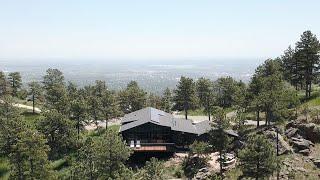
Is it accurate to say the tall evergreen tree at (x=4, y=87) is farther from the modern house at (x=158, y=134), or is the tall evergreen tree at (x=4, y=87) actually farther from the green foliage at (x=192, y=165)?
the green foliage at (x=192, y=165)

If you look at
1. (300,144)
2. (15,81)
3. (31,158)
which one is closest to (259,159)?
(300,144)

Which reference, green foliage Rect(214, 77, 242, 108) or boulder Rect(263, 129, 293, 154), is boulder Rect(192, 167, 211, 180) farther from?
green foliage Rect(214, 77, 242, 108)

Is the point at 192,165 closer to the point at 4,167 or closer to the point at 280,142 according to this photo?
the point at 280,142

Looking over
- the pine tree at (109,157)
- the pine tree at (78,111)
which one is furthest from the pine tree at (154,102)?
the pine tree at (109,157)

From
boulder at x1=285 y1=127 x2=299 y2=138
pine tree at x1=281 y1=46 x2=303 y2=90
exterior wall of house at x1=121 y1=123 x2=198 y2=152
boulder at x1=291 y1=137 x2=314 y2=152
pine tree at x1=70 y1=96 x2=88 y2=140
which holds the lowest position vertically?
exterior wall of house at x1=121 y1=123 x2=198 y2=152

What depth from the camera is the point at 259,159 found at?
45.4 meters

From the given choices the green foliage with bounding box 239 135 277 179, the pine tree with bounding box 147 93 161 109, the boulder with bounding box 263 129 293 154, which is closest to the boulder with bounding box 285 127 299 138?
the boulder with bounding box 263 129 293 154

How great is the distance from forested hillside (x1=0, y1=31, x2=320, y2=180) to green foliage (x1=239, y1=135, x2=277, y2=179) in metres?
0.11

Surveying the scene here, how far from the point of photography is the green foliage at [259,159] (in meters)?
45.1

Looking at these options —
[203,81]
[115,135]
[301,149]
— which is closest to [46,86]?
[203,81]

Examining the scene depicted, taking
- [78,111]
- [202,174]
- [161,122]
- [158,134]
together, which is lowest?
[202,174]

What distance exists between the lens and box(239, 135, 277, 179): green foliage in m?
45.1

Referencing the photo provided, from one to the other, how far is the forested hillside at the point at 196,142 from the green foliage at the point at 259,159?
11cm

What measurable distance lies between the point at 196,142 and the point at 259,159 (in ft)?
49.8
